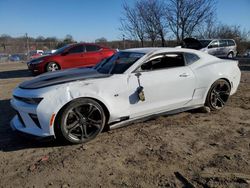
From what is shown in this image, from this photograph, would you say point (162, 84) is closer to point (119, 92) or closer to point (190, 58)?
point (119, 92)

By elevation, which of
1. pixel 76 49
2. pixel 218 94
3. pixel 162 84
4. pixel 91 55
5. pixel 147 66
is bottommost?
pixel 218 94

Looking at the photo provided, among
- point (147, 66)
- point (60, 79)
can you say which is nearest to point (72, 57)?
point (147, 66)

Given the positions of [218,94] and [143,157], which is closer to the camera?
[143,157]

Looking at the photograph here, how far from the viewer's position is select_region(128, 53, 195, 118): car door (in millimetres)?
4871

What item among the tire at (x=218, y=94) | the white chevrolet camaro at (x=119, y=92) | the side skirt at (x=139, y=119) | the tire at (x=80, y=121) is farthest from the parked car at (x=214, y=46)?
the tire at (x=80, y=121)

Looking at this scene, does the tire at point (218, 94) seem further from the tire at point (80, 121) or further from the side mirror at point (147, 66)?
the tire at point (80, 121)

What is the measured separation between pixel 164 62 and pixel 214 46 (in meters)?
13.8

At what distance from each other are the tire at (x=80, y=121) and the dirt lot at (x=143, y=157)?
0.14 meters

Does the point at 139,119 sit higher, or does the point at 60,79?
the point at 60,79

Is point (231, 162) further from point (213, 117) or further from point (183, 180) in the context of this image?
point (213, 117)

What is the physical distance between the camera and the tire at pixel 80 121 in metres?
4.29

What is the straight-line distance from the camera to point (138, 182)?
3.24 m

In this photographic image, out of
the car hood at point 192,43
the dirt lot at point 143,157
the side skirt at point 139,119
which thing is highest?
the car hood at point 192,43

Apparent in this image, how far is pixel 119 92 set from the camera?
469cm
